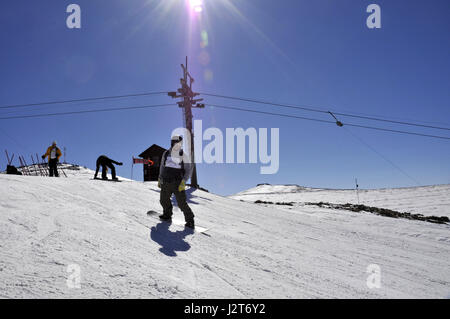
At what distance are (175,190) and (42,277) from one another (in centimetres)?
358

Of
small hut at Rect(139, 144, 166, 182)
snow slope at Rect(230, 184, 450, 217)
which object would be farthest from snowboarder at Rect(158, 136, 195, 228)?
small hut at Rect(139, 144, 166, 182)

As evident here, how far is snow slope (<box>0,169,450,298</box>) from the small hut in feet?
63.2

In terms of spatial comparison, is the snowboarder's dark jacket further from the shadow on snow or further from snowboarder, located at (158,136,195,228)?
the shadow on snow

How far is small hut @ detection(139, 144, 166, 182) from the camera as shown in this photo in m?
27.3

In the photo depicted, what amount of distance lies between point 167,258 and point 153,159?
987 inches

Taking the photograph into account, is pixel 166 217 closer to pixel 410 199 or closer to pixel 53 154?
pixel 53 154

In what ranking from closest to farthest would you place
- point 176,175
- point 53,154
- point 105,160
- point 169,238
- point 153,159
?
point 169,238 < point 176,175 < point 105,160 < point 53,154 < point 153,159

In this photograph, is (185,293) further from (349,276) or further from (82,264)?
(349,276)

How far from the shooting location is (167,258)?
410 centimetres

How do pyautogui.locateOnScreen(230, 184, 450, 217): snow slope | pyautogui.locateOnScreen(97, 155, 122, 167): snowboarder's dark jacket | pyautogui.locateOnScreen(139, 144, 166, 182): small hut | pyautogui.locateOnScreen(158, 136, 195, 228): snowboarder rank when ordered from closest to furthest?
pyautogui.locateOnScreen(158, 136, 195, 228): snowboarder
pyautogui.locateOnScreen(97, 155, 122, 167): snowboarder's dark jacket
pyautogui.locateOnScreen(230, 184, 450, 217): snow slope
pyautogui.locateOnScreen(139, 144, 166, 182): small hut

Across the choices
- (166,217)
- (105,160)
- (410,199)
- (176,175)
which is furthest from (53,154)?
(410,199)
